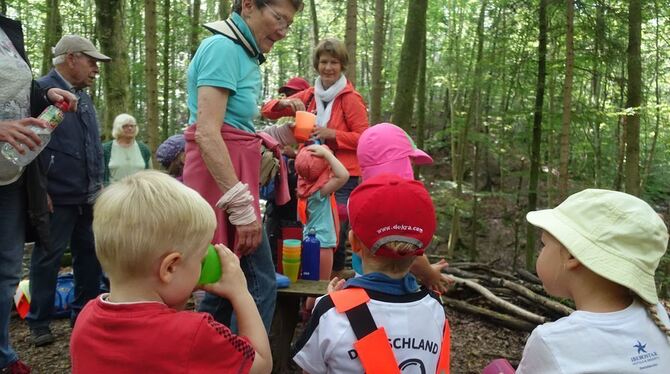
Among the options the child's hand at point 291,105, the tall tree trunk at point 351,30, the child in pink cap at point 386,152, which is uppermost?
the tall tree trunk at point 351,30

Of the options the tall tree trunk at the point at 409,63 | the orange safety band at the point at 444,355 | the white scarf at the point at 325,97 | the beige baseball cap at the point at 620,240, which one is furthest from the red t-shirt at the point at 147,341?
the tall tree trunk at the point at 409,63

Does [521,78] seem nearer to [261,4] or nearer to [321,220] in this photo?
[321,220]

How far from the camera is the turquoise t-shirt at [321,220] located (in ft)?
13.5

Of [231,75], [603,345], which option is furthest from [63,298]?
[603,345]

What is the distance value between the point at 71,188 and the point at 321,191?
193cm

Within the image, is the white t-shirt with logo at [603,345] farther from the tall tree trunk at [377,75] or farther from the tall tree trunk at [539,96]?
the tall tree trunk at [539,96]

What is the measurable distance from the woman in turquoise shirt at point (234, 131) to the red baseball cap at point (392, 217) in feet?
2.43

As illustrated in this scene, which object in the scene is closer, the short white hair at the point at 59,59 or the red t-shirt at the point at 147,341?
the red t-shirt at the point at 147,341

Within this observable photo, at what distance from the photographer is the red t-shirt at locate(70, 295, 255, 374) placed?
132 cm

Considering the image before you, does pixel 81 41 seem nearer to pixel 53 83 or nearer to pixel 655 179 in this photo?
pixel 53 83

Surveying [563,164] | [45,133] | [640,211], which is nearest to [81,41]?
[45,133]

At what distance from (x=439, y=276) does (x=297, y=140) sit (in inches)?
64.5

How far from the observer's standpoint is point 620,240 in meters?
1.66

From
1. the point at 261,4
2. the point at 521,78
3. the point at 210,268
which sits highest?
the point at 521,78
